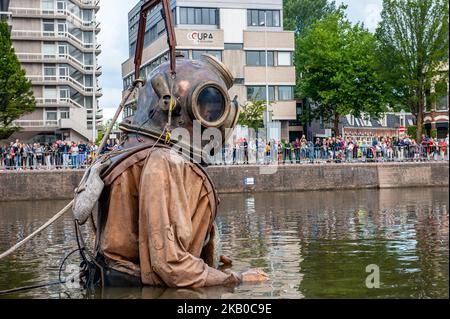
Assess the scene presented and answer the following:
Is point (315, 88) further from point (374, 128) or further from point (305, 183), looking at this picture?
point (305, 183)

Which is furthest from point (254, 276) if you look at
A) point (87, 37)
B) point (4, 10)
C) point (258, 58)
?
point (87, 37)

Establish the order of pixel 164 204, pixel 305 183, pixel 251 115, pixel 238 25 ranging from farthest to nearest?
pixel 238 25
pixel 251 115
pixel 305 183
pixel 164 204

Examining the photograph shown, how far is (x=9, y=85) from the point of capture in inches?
3041

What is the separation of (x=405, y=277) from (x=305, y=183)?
123 feet

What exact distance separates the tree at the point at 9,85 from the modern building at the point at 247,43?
13.0 meters

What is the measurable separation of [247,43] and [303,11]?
2863cm

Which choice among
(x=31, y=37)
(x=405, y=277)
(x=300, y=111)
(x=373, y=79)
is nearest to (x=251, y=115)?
(x=373, y=79)

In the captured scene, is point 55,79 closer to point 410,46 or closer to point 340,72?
point 340,72

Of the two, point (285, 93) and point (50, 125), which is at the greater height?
point (285, 93)

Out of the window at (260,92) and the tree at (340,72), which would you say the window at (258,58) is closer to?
the window at (260,92)

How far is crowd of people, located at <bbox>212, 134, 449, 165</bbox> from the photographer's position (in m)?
50.2

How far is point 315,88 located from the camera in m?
86.9

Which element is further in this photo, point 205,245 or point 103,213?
point 205,245

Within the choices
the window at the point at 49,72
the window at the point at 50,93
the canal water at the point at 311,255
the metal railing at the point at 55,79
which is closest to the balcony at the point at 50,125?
the window at the point at 50,93
